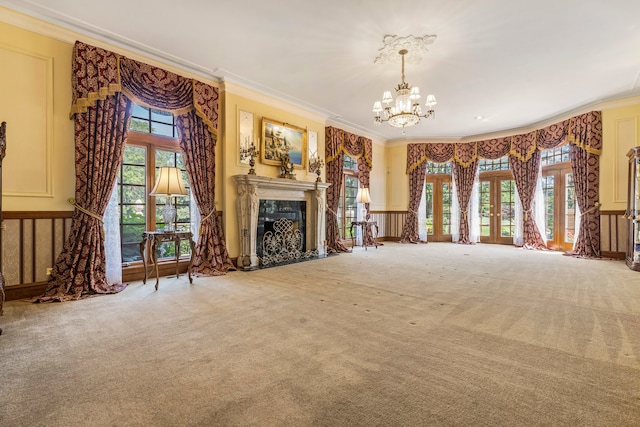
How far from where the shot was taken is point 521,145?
852 cm

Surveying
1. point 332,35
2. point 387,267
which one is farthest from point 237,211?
point 332,35

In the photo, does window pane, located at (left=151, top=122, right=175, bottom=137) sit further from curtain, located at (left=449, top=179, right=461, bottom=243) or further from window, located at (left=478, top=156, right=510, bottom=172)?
window, located at (left=478, top=156, right=510, bottom=172)

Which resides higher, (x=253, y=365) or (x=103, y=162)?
(x=103, y=162)

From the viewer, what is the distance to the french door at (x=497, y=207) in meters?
9.14

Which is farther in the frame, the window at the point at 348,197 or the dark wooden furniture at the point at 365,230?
the window at the point at 348,197

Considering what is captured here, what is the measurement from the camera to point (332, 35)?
4.09 meters

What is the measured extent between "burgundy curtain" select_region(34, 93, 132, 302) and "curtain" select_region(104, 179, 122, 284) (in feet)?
0.26

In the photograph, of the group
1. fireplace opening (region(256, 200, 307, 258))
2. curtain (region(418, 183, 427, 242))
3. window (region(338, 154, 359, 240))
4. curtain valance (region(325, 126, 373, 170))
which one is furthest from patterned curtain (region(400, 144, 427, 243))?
fireplace opening (region(256, 200, 307, 258))

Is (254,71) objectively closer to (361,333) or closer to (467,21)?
(467,21)

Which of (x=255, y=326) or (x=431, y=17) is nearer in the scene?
(x=255, y=326)

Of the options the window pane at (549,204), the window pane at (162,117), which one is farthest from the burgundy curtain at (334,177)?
the window pane at (549,204)

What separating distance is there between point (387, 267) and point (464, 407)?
3.99 meters

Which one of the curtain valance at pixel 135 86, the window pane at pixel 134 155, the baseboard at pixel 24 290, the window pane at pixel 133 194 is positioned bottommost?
the baseboard at pixel 24 290

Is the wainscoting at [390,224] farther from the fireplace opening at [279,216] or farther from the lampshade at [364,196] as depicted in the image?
the fireplace opening at [279,216]
